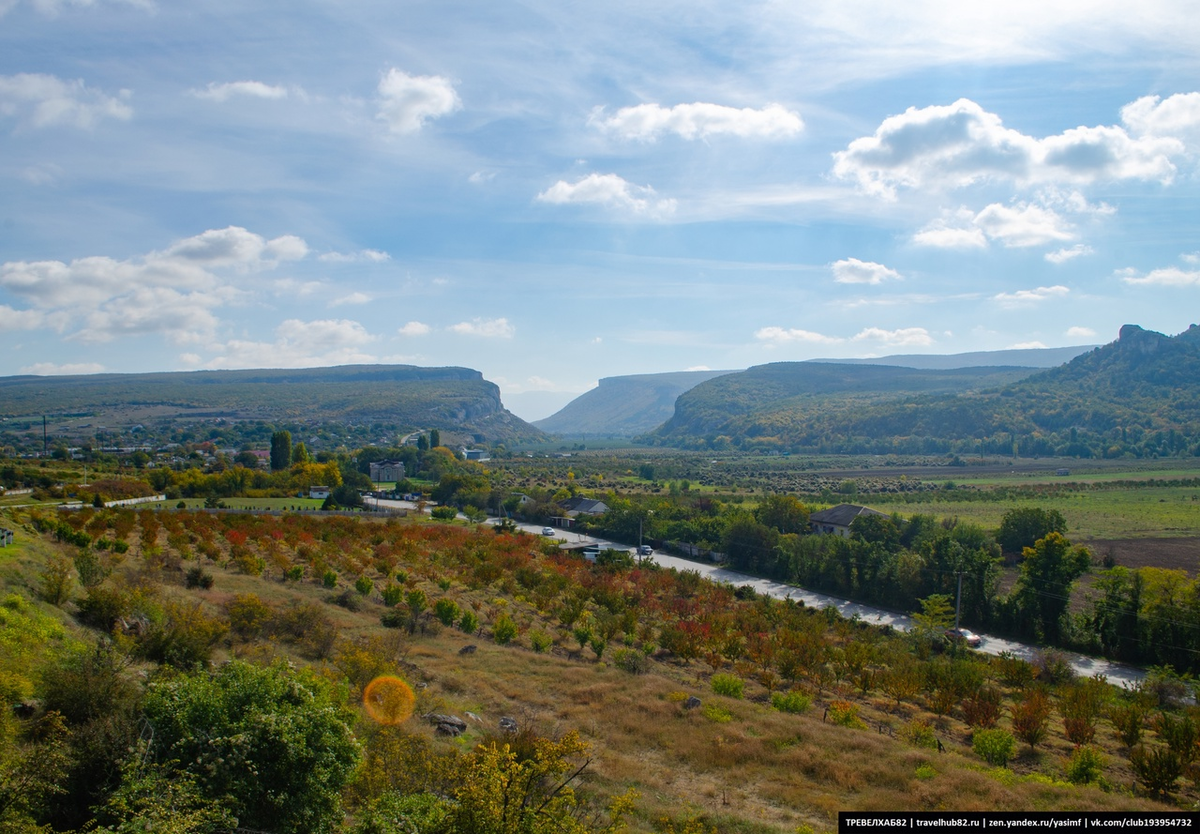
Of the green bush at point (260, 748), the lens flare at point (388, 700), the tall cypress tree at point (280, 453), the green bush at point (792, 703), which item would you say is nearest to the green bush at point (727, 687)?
the green bush at point (792, 703)

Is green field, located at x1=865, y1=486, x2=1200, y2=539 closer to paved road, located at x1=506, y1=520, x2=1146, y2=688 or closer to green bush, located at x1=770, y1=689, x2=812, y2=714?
paved road, located at x1=506, y1=520, x2=1146, y2=688

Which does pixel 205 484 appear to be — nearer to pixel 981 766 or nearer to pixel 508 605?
pixel 508 605

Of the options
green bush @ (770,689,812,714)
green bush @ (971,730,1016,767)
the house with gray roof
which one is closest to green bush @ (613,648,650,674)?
green bush @ (770,689,812,714)

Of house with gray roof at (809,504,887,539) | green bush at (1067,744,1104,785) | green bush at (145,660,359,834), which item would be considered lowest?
house with gray roof at (809,504,887,539)

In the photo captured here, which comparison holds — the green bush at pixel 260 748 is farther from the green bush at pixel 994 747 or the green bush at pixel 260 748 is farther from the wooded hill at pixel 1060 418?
the wooded hill at pixel 1060 418

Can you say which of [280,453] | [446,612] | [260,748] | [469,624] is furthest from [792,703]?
[280,453]
